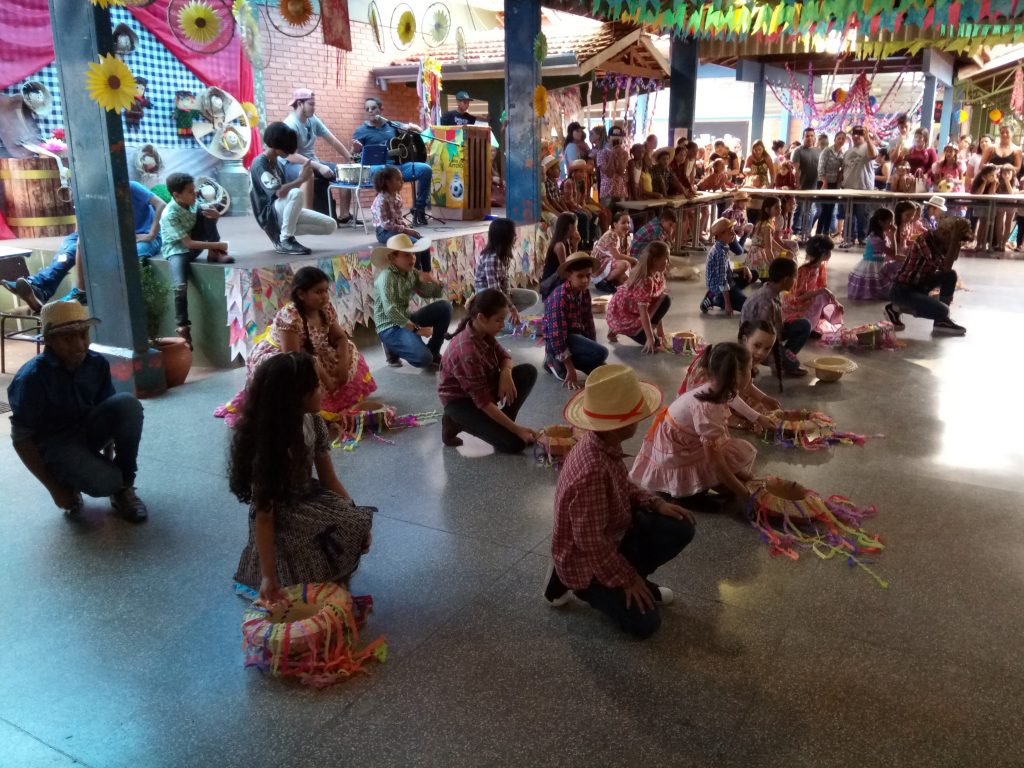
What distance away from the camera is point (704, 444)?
3639 mm

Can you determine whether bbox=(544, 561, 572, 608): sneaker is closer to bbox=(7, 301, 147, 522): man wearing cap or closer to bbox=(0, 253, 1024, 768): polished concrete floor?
bbox=(0, 253, 1024, 768): polished concrete floor

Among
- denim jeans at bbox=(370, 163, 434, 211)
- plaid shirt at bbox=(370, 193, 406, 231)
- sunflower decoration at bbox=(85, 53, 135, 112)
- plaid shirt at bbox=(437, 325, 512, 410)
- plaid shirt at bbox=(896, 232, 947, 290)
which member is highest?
sunflower decoration at bbox=(85, 53, 135, 112)

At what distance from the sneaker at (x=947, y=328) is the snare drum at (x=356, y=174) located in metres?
6.33

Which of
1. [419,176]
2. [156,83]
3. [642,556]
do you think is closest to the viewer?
[642,556]

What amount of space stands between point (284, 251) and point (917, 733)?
20.0 ft

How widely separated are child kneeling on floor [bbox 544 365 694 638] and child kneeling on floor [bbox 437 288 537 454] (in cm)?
149

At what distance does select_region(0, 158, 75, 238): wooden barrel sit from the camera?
28.3ft

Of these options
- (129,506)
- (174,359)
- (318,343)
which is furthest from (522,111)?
(129,506)

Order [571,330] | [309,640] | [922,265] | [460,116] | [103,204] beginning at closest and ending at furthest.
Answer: [309,640]
[103,204]
[571,330]
[922,265]
[460,116]

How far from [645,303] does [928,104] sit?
15086 mm

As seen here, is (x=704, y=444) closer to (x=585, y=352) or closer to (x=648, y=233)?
(x=585, y=352)

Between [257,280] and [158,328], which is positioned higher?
[257,280]


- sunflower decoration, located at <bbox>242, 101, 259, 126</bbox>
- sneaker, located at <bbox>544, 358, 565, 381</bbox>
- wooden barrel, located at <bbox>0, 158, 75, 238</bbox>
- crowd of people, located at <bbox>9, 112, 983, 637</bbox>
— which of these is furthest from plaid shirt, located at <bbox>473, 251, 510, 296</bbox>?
sunflower decoration, located at <bbox>242, 101, 259, 126</bbox>

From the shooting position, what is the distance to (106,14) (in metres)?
5.01
